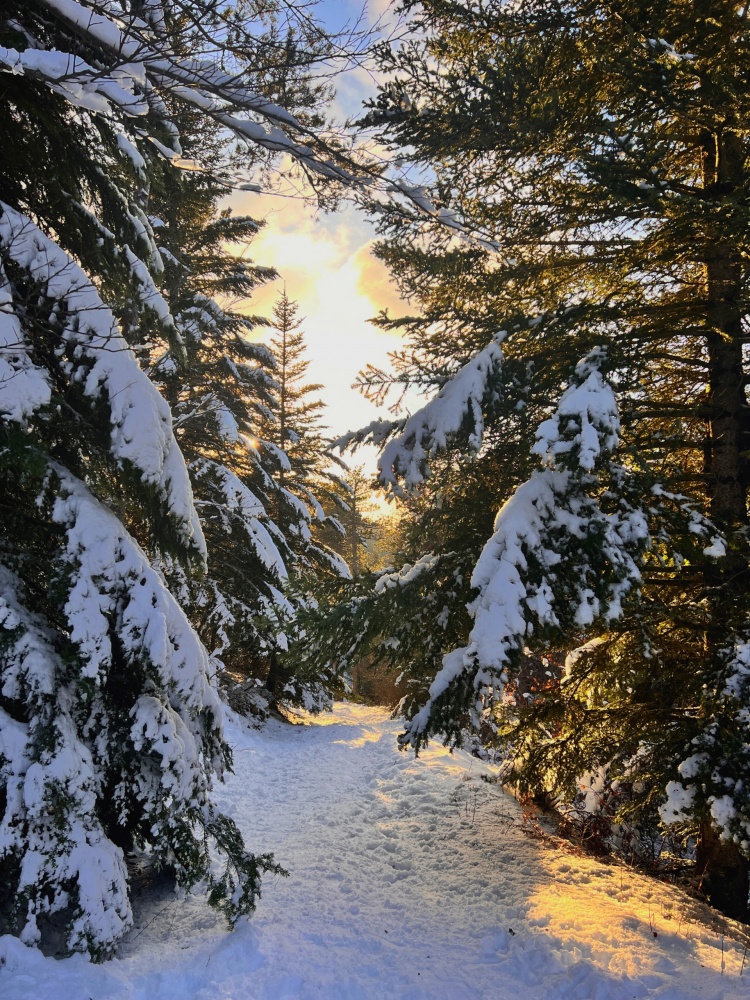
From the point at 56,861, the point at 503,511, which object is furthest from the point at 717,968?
the point at 56,861

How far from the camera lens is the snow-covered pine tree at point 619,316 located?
13.2ft

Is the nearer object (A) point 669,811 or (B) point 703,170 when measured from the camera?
(A) point 669,811

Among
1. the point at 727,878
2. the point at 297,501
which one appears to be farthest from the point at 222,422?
the point at 727,878

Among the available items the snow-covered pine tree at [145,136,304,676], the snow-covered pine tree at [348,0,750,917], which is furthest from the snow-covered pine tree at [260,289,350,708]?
the snow-covered pine tree at [348,0,750,917]

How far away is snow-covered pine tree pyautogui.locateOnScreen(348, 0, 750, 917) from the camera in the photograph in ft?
13.2

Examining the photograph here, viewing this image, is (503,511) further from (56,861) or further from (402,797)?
(402,797)

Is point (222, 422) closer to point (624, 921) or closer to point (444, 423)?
point (444, 423)

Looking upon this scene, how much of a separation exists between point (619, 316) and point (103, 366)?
457 centimetres

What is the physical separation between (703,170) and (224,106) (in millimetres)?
5075

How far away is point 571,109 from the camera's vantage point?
488 centimetres

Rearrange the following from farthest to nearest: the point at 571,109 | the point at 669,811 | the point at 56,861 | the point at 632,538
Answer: the point at 571,109
the point at 632,538
the point at 669,811
the point at 56,861

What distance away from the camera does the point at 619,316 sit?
5.17 m

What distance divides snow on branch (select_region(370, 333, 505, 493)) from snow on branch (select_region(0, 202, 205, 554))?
6.02 ft

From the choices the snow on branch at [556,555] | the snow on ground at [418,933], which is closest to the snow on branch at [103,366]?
the snow on branch at [556,555]
